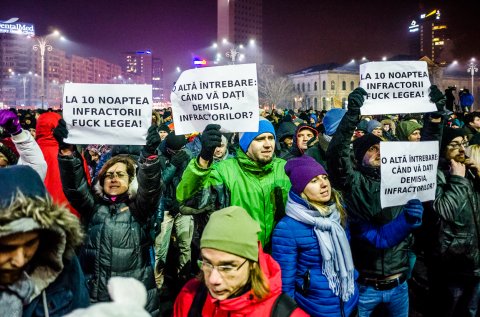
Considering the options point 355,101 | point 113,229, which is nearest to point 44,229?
point 113,229

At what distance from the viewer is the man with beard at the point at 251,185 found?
3.82 metres

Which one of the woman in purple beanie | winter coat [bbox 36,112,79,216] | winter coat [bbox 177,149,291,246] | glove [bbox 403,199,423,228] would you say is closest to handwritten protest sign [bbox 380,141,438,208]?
glove [bbox 403,199,423,228]

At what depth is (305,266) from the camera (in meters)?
3.52

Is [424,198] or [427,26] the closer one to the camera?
[424,198]

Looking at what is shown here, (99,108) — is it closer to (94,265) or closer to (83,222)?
(83,222)

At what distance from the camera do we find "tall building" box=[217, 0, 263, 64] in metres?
130

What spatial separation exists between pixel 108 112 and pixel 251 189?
1.39 m

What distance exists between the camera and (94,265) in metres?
3.55

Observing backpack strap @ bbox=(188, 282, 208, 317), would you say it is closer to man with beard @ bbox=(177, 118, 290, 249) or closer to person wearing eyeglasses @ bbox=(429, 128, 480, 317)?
man with beard @ bbox=(177, 118, 290, 249)

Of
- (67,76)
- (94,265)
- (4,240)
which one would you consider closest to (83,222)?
(94,265)

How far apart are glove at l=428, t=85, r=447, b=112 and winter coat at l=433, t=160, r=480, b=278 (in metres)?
0.67

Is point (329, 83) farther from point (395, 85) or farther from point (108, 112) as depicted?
point (108, 112)

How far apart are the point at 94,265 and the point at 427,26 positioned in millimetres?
197589

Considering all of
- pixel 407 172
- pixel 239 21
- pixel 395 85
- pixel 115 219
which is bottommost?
pixel 115 219
